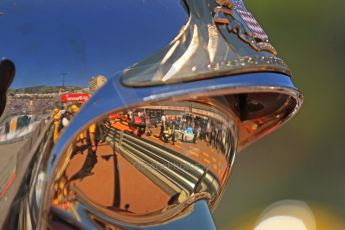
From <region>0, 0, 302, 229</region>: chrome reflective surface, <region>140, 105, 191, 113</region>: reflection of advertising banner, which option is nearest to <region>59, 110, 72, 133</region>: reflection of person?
<region>0, 0, 302, 229</region>: chrome reflective surface

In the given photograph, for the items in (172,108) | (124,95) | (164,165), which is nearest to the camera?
(124,95)

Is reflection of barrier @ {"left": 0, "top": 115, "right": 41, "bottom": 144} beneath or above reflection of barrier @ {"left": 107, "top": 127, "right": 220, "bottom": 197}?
above

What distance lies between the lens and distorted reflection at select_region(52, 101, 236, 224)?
0.81 meters

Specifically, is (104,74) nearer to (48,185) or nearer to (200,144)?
(48,185)

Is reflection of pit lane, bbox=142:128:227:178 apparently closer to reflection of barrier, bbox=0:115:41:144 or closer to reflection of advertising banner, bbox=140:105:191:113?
reflection of advertising banner, bbox=140:105:191:113

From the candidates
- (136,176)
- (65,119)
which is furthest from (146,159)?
(65,119)

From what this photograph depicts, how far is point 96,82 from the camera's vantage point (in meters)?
0.73

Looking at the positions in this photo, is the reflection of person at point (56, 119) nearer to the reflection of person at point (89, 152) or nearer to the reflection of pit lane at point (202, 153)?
the reflection of person at point (89, 152)

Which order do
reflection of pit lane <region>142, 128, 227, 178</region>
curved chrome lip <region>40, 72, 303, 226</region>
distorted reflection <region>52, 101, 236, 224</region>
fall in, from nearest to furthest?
curved chrome lip <region>40, 72, 303, 226</region> → distorted reflection <region>52, 101, 236, 224</region> → reflection of pit lane <region>142, 128, 227, 178</region>

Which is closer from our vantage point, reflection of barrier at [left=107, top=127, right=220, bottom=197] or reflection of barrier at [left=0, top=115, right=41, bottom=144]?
reflection of barrier at [left=0, top=115, right=41, bottom=144]

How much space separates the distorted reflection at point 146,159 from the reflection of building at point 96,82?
0.13 ft

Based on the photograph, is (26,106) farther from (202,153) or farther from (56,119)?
(202,153)

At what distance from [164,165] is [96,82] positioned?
0.89 ft

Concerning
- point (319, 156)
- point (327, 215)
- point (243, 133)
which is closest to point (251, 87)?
point (243, 133)
